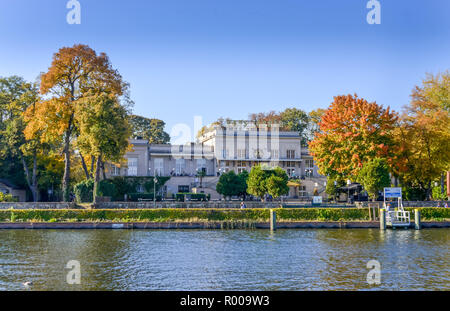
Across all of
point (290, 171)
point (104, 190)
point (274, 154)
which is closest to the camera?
point (104, 190)

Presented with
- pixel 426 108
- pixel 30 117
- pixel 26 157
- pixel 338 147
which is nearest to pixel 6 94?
pixel 26 157

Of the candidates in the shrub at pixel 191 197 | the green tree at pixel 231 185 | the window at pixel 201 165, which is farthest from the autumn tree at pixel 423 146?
the window at pixel 201 165

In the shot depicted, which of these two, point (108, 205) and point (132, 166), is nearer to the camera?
point (108, 205)

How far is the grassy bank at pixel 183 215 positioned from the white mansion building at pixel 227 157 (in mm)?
24071

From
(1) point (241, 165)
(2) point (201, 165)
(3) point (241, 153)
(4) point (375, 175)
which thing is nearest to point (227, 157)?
(3) point (241, 153)

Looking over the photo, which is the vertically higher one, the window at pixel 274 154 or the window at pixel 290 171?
the window at pixel 274 154

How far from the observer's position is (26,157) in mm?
51375

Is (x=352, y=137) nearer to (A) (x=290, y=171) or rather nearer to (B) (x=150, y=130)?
(A) (x=290, y=171)

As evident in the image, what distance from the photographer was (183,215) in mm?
35906

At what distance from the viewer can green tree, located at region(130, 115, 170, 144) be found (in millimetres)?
78625

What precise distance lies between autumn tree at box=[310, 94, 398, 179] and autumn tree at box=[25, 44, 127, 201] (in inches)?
799

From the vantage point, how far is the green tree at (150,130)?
258ft

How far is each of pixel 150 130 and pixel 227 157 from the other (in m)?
20.3

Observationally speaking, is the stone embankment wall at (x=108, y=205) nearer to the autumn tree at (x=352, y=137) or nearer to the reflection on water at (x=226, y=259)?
the reflection on water at (x=226, y=259)
